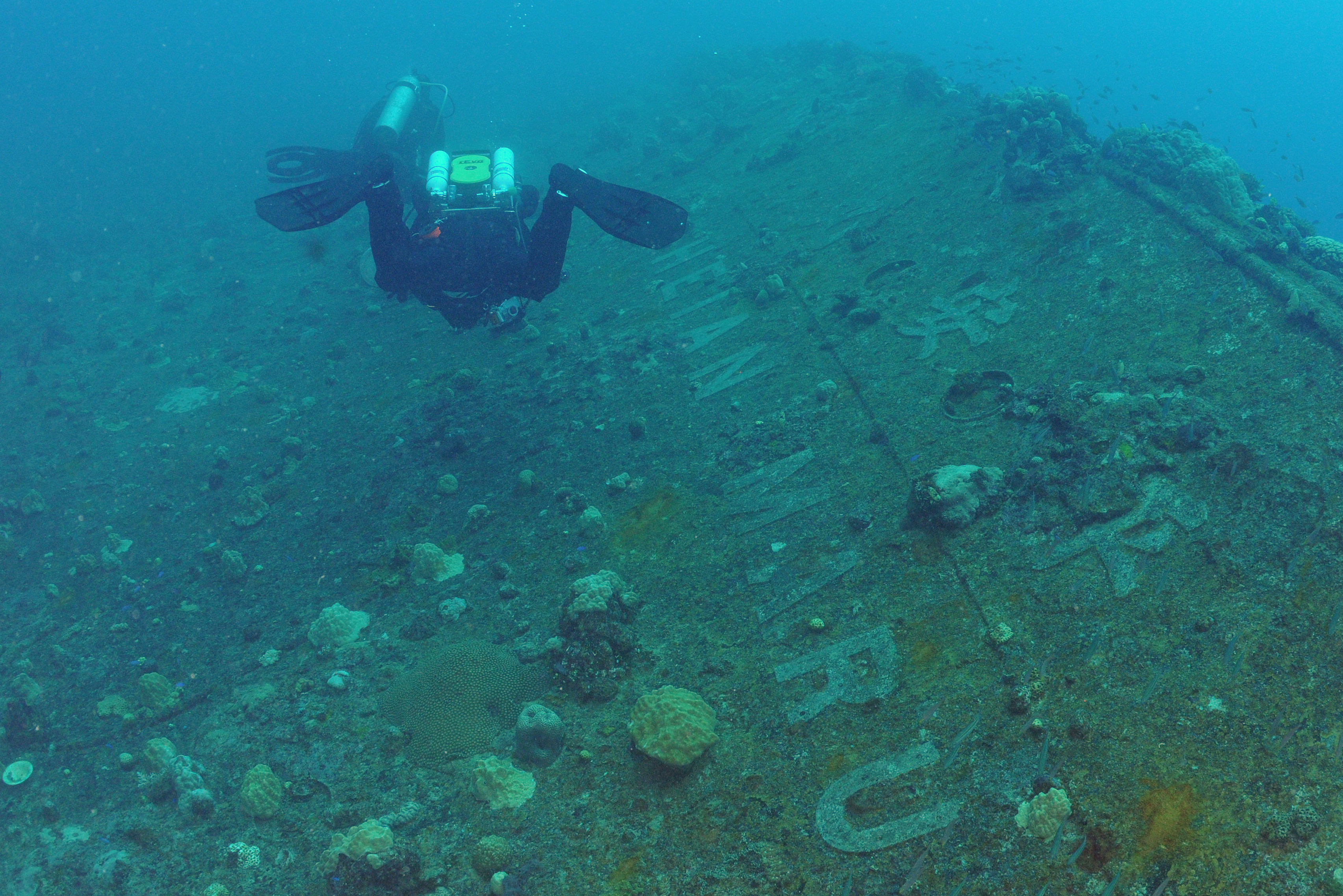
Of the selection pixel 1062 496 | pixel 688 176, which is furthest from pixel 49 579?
pixel 688 176

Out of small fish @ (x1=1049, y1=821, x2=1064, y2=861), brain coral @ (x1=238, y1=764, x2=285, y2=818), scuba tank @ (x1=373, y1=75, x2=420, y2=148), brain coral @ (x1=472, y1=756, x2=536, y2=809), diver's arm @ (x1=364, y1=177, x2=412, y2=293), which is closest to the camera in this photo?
small fish @ (x1=1049, y1=821, x2=1064, y2=861)

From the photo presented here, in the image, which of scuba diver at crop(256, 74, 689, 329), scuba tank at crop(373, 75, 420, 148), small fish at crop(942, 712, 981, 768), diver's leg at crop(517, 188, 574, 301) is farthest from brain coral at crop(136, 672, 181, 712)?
scuba tank at crop(373, 75, 420, 148)

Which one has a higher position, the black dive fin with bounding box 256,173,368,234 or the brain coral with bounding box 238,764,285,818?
the black dive fin with bounding box 256,173,368,234

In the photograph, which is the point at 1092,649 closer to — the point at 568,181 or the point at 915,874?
the point at 915,874

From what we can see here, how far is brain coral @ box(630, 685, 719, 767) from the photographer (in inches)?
162

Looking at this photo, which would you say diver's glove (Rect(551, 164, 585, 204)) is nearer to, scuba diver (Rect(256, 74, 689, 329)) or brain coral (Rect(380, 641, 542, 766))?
scuba diver (Rect(256, 74, 689, 329))

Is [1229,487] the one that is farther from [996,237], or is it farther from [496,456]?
[496,456]

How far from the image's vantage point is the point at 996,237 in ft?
28.3

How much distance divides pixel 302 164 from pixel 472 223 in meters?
3.96

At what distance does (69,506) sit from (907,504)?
1037 cm

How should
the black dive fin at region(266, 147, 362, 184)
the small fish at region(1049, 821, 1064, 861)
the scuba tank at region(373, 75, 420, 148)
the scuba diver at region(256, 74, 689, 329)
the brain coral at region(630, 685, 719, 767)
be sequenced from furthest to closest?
1. the scuba tank at region(373, 75, 420, 148)
2. the black dive fin at region(266, 147, 362, 184)
3. the scuba diver at region(256, 74, 689, 329)
4. the brain coral at region(630, 685, 719, 767)
5. the small fish at region(1049, 821, 1064, 861)

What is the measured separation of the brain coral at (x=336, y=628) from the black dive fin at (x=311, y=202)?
13.0 feet

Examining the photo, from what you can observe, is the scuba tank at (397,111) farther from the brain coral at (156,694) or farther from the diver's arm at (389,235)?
the brain coral at (156,694)

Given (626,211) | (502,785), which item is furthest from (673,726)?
(626,211)
